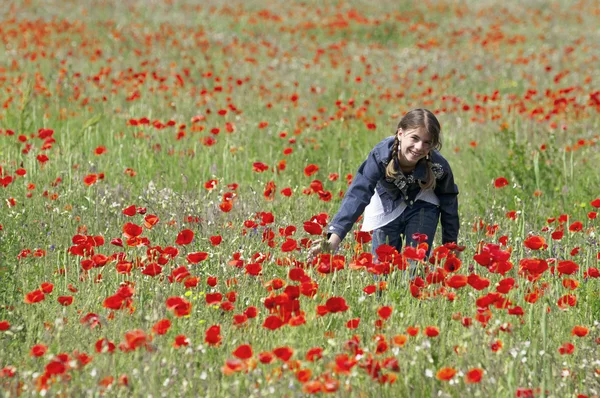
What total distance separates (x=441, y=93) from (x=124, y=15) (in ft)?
28.8

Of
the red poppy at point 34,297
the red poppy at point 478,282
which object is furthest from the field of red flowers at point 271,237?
the red poppy at point 34,297

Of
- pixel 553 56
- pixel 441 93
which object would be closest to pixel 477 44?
pixel 553 56

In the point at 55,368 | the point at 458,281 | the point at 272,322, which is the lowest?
the point at 55,368

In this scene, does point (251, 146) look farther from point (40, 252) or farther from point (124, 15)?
point (124, 15)

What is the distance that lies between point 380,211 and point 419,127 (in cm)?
57

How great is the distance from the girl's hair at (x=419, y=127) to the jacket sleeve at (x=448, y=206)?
0.10 m

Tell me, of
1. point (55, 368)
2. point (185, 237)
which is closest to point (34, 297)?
point (55, 368)

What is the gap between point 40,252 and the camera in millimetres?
3396

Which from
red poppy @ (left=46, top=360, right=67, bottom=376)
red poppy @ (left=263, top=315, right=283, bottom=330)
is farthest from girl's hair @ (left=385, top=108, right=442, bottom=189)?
red poppy @ (left=46, top=360, right=67, bottom=376)

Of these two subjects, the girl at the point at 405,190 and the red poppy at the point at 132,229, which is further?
the girl at the point at 405,190

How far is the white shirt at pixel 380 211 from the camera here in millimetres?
4016

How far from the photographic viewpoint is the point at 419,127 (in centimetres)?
374

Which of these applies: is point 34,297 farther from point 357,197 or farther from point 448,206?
point 448,206

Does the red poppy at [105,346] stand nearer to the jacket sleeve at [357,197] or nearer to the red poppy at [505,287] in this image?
the red poppy at [505,287]
